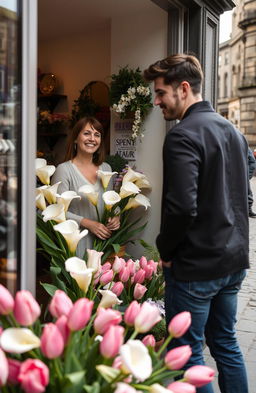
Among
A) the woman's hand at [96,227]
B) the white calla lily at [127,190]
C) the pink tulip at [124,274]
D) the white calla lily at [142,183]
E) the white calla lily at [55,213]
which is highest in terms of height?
the white calla lily at [142,183]

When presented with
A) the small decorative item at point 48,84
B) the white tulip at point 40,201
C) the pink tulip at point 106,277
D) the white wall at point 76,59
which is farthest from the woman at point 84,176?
the small decorative item at point 48,84

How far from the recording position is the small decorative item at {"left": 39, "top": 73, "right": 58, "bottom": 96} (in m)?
5.89

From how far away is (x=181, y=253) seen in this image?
2121 mm

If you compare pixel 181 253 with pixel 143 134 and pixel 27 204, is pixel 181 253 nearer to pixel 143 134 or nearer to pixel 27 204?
pixel 27 204

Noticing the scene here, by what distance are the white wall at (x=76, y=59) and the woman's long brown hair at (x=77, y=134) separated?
1916mm

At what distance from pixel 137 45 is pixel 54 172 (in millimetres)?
1460

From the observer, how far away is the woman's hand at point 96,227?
3.50 meters

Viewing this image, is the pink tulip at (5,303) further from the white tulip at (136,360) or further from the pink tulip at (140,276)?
the pink tulip at (140,276)

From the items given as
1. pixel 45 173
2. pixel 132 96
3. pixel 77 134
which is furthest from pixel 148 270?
pixel 132 96

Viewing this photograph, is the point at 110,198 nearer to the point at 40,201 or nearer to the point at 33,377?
the point at 40,201

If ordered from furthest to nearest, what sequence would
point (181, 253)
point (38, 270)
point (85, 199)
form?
point (38, 270) < point (85, 199) < point (181, 253)

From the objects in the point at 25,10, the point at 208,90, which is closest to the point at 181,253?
the point at 25,10

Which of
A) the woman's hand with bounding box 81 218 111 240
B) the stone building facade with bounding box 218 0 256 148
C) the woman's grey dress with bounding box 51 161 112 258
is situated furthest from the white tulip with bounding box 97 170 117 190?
the stone building facade with bounding box 218 0 256 148

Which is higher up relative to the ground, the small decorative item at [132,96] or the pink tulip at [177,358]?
the small decorative item at [132,96]
